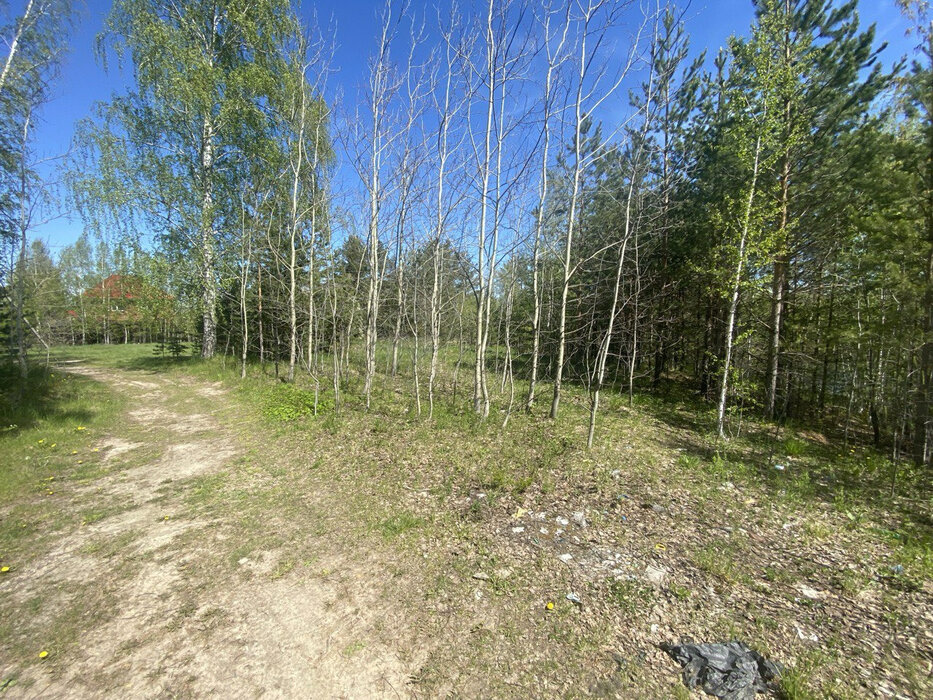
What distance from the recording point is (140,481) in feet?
17.7

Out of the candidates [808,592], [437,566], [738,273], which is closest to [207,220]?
[437,566]

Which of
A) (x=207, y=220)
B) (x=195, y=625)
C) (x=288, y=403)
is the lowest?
(x=195, y=625)

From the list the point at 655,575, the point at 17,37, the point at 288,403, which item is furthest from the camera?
the point at 288,403

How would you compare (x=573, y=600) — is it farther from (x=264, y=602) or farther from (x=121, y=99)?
(x=121, y=99)

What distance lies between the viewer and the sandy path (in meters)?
2.42

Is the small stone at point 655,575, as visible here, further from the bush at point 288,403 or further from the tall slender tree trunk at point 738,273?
the bush at point 288,403

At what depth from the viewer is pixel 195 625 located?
9.52ft

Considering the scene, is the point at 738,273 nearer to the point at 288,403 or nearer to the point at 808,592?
the point at 808,592

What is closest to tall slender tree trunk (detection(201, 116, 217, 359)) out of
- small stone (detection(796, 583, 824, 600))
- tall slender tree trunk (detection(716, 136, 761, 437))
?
tall slender tree trunk (detection(716, 136, 761, 437))

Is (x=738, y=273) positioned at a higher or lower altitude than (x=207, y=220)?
lower

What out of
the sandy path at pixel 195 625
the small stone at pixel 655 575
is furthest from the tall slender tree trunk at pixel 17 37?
the small stone at pixel 655 575

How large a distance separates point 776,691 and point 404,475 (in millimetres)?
4655

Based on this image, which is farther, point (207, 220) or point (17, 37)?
point (207, 220)

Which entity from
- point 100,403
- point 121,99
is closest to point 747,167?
point 100,403
